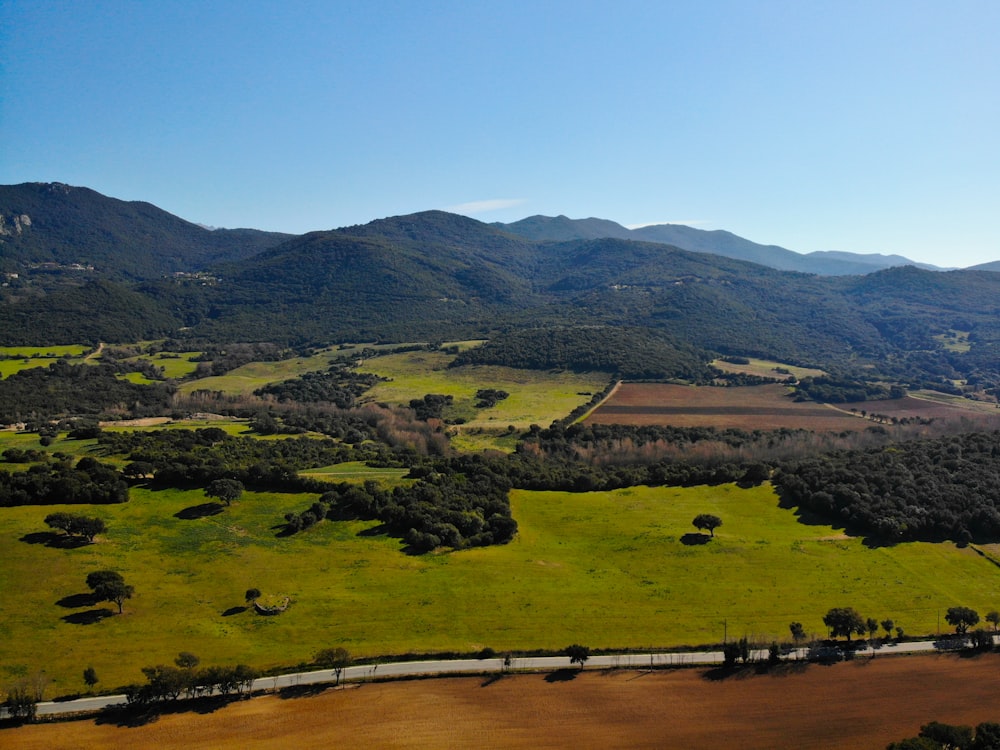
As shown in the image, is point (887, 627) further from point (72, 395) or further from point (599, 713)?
point (72, 395)

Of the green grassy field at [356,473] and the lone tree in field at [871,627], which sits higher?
the green grassy field at [356,473]

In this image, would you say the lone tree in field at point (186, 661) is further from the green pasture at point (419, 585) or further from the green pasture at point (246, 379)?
the green pasture at point (246, 379)

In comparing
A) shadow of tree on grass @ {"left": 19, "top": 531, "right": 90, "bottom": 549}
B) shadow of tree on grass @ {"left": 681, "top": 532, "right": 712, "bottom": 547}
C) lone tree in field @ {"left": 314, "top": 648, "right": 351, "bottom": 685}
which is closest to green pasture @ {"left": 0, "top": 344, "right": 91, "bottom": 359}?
shadow of tree on grass @ {"left": 19, "top": 531, "right": 90, "bottom": 549}

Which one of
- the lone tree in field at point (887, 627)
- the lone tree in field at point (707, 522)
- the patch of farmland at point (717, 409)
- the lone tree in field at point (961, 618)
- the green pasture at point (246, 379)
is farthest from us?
the green pasture at point (246, 379)

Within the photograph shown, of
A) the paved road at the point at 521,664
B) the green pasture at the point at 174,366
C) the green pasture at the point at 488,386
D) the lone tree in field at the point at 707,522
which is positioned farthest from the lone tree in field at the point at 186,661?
the green pasture at the point at 174,366

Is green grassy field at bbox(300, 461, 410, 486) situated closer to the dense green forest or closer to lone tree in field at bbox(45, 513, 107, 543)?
lone tree in field at bbox(45, 513, 107, 543)
